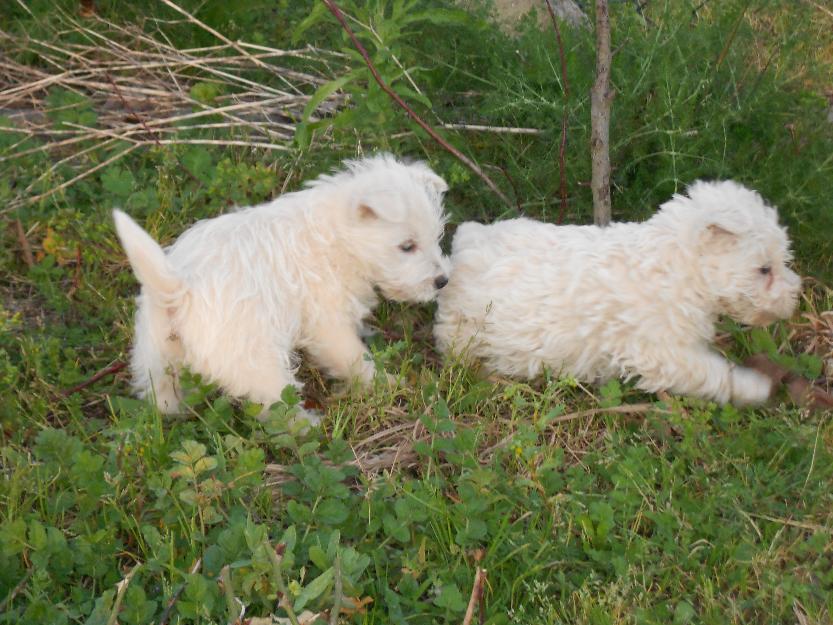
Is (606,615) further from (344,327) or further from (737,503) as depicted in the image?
(344,327)

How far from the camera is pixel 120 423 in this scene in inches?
138

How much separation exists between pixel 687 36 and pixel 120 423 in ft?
11.1

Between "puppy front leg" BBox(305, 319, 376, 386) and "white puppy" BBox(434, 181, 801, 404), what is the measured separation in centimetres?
40

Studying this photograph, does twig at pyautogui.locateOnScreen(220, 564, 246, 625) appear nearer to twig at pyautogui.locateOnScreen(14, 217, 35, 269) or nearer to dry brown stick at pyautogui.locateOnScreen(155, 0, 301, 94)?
twig at pyautogui.locateOnScreen(14, 217, 35, 269)

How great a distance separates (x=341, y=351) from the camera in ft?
13.0

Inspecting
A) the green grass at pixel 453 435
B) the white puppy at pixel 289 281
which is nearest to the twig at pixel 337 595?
the green grass at pixel 453 435

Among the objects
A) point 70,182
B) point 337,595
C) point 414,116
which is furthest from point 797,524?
point 70,182

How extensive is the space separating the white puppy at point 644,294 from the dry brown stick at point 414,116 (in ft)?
2.17

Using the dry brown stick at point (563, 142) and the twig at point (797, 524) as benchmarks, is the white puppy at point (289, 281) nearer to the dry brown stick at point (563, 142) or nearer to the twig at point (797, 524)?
the dry brown stick at point (563, 142)

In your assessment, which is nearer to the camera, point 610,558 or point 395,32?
point 610,558

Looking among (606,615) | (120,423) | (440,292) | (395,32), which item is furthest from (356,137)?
(606,615)

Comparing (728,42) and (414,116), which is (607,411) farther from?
(728,42)

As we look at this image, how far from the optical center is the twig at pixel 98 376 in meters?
4.00

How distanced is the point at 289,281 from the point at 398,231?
0.49m
